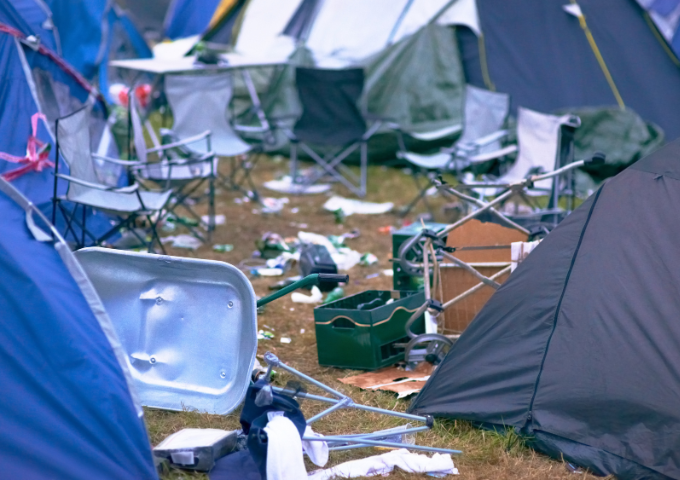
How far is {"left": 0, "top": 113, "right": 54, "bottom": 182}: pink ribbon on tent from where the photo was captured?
4.64 metres

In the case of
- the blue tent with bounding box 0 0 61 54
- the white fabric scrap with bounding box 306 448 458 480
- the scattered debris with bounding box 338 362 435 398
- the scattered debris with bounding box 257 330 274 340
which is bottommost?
the scattered debris with bounding box 257 330 274 340

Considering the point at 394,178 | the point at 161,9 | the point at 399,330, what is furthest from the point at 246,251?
the point at 161,9

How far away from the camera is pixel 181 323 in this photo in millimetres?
2949

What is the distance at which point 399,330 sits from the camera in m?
3.72

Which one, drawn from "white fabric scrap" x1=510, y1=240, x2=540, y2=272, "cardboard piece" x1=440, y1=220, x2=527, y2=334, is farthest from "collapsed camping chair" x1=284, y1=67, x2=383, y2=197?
"white fabric scrap" x1=510, y1=240, x2=540, y2=272

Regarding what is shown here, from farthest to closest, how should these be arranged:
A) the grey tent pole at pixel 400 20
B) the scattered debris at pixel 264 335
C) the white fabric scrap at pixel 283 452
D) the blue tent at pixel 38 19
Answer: the grey tent pole at pixel 400 20 < the blue tent at pixel 38 19 < the scattered debris at pixel 264 335 < the white fabric scrap at pixel 283 452

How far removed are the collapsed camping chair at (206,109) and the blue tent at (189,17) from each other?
445 cm

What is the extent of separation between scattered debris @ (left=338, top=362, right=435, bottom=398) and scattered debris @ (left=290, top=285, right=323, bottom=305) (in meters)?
1.05

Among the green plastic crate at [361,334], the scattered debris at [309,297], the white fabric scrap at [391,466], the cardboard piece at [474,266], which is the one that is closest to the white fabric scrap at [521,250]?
the cardboard piece at [474,266]

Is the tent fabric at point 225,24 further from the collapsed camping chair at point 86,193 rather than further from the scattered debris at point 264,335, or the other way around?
the scattered debris at point 264,335

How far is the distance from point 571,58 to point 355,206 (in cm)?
270

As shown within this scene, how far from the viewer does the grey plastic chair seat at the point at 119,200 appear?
4438mm

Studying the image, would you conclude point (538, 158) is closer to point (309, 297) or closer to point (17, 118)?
point (309, 297)

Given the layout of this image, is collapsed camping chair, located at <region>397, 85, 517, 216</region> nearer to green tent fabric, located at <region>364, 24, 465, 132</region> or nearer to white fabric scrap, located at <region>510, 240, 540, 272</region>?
green tent fabric, located at <region>364, 24, 465, 132</region>
